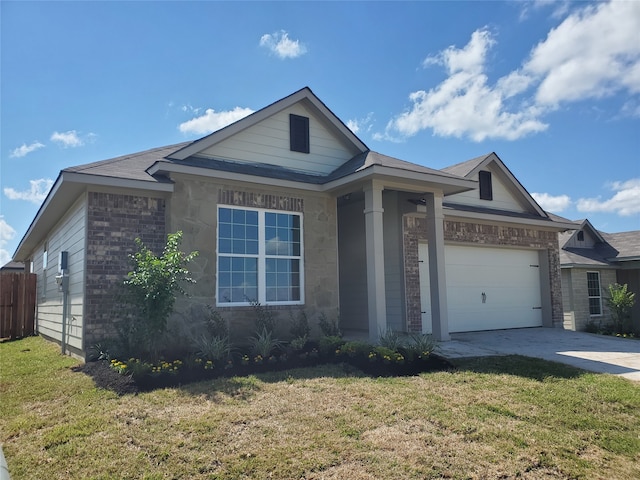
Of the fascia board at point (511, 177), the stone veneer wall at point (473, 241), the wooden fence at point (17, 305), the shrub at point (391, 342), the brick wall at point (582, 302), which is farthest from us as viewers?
the brick wall at point (582, 302)

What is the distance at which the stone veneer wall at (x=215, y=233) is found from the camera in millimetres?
9031

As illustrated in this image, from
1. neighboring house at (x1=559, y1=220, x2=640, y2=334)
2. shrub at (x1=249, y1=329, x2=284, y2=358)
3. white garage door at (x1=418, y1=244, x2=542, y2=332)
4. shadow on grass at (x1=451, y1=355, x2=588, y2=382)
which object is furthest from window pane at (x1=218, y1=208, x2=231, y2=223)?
neighboring house at (x1=559, y1=220, x2=640, y2=334)

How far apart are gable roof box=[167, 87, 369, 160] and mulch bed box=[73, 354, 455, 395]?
13.9 ft

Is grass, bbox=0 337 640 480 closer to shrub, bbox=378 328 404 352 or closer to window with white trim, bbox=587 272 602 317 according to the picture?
shrub, bbox=378 328 404 352

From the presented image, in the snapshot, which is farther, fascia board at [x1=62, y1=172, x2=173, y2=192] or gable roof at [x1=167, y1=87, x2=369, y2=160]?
gable roof at [x1=167, y1=87, x2=369, y2=160]

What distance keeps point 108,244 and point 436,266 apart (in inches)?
271

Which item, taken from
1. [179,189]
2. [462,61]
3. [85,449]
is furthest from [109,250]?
[462,61]

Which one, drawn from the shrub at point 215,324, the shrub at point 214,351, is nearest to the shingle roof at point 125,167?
the shrub at point 215,324

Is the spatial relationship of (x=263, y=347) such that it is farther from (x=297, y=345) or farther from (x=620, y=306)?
(x=620, y=306)

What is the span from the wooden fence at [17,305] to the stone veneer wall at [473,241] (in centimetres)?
1381

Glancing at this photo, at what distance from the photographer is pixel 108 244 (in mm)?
8625

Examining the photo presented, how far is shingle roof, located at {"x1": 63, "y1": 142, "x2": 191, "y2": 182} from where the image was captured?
8.49 metres

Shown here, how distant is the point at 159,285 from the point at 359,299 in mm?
6891

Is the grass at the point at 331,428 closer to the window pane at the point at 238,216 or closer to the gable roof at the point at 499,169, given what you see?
the window pane at the point at 238,216
